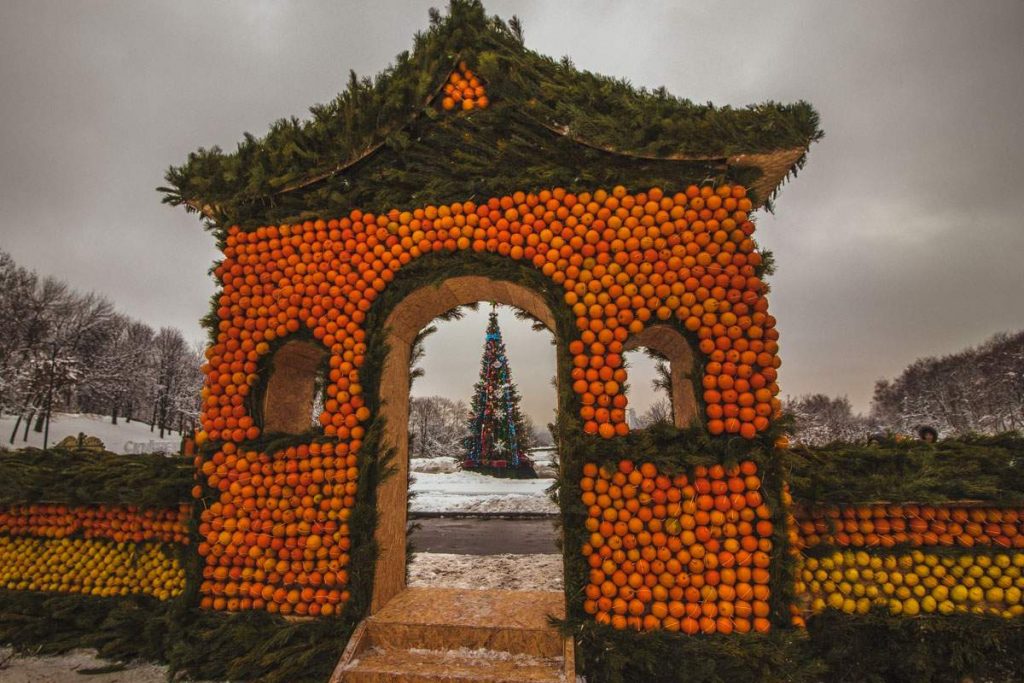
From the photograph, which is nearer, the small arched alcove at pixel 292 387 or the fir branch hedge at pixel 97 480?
the fir branch hedge at pixel 97 480

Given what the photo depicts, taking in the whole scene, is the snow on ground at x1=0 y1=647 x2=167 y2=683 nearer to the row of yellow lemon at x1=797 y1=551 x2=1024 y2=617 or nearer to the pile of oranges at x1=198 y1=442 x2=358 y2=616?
the pile of oranges at x1=198 y1=442 x2=358 y2=616

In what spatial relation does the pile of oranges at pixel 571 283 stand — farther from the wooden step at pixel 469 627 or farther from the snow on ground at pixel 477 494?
the snow on ground at pixel 477 494

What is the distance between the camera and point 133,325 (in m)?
45.7

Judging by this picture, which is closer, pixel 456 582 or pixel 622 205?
pixel 622 205

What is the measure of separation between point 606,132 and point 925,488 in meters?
4.01

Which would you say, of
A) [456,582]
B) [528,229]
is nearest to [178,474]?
[456,582]

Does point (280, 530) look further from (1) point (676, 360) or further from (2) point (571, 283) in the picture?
(1) point (676, 360)

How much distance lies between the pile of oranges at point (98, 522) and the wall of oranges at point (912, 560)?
18.9 ft

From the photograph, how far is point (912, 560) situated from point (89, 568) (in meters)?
7.75

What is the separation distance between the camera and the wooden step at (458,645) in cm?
338

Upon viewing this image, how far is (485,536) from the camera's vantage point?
8.91 m

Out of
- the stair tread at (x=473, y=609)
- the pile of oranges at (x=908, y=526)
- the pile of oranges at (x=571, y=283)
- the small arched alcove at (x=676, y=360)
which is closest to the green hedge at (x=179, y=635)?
the stair tread at (x=473, y=609)

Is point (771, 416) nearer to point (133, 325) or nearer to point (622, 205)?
point (622, 205)

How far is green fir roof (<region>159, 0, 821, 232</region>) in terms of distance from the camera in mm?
4172
